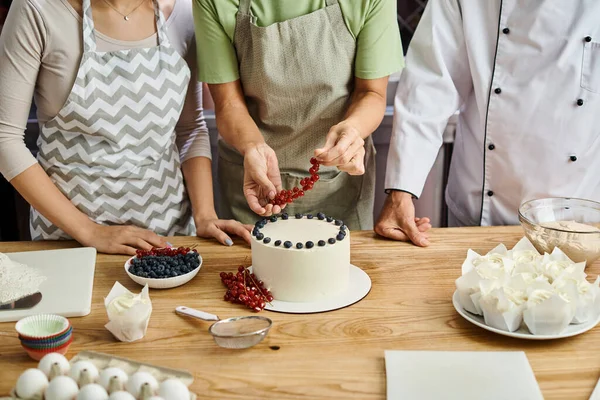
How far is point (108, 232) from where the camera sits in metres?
1.74

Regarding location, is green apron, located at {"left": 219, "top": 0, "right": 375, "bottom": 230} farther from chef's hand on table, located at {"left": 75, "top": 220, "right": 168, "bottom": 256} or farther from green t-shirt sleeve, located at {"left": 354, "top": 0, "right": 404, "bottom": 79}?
chef's hand on table, located at {"left": 75, "top": 220, "right": 168, "bottom": 256}

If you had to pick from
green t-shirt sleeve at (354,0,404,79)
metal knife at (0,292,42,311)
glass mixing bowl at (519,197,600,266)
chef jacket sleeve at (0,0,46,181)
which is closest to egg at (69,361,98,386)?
metal knife at (0,292,42,311)

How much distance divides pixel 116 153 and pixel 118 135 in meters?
0.06

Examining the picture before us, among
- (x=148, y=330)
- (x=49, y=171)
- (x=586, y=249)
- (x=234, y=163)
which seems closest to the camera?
(x=148, y=330)

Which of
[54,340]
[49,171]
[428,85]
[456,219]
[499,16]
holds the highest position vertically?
[499,16]

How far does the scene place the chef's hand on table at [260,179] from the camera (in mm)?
1591

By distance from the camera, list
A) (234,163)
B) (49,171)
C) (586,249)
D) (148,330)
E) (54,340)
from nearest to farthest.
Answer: (54,340), (148,330), (586,249), (49,171), (234,163)

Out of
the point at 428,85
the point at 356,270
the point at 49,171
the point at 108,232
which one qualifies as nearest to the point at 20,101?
the point at 49,171

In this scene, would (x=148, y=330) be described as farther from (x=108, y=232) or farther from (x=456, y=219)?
(x=456, y=219)

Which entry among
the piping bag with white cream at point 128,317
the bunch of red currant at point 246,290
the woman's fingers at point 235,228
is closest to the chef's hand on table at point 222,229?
the woman's fingers at point 235,228

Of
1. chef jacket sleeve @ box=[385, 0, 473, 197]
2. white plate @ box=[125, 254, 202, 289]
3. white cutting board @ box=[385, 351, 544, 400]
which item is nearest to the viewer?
white cutting board @ box=[385, 351, 544, 400]

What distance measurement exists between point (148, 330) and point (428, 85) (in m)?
1.12

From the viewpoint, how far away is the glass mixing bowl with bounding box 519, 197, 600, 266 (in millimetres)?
1514

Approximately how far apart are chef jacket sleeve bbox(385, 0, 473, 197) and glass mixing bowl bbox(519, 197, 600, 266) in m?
0.36
